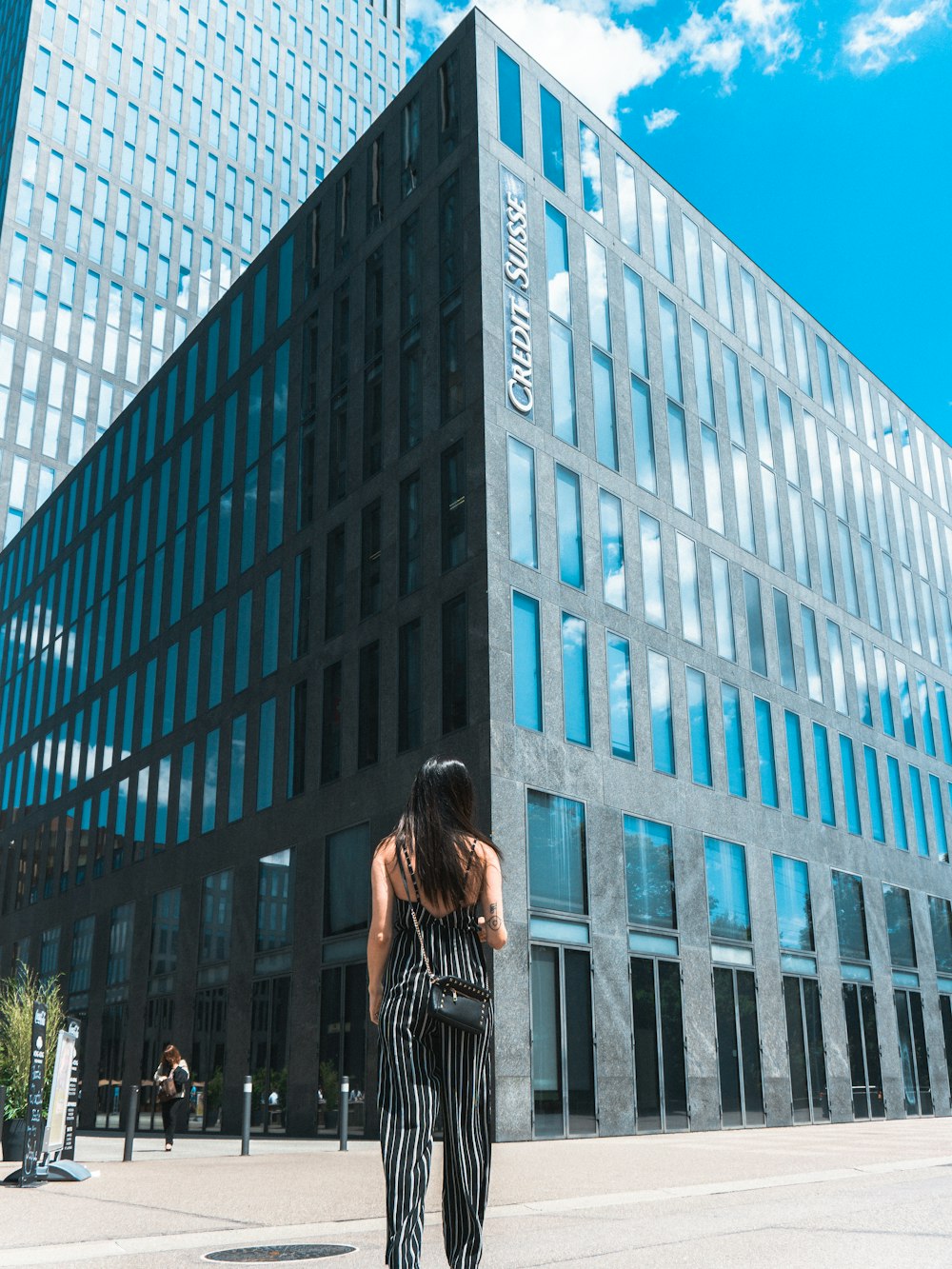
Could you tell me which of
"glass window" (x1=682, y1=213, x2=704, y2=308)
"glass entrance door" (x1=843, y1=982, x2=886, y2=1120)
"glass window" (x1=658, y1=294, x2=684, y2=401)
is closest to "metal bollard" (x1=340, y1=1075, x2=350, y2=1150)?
"glass entrance door" (x1=843, y1=982, x2=886, y2=1120)

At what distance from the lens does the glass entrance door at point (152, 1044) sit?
2911cm

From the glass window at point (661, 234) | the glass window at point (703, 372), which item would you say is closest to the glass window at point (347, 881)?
the glass window at point (703, 372)

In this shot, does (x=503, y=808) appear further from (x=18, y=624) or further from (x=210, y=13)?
(x=210, y=13)

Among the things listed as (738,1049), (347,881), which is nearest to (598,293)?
(347,881)

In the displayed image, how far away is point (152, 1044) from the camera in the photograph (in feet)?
98.6

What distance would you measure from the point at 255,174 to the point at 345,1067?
253ft

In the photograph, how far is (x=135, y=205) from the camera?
7700cm

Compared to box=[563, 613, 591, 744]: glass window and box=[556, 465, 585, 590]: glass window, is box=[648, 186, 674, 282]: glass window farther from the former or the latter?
box=[563, 613, 591, 744]: glass window

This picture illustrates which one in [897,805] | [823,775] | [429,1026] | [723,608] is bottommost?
[429,1026]

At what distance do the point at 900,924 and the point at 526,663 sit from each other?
16.3m

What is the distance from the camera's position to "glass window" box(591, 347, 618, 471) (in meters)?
26.0

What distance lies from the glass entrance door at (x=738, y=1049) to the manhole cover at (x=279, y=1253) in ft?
61.4

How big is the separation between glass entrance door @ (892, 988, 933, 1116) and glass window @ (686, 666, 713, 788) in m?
9.62

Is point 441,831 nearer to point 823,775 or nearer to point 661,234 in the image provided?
point 823,775
